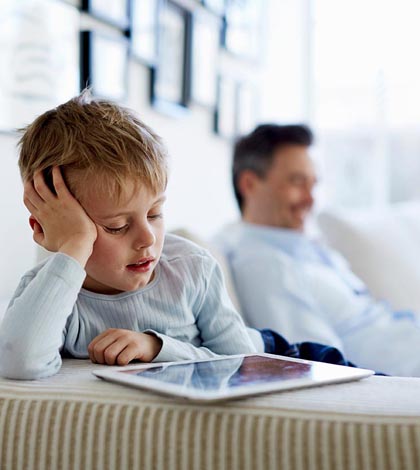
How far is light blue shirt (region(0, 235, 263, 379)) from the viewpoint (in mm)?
1137

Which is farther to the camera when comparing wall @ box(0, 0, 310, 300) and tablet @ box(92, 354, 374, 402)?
wall @ box(0, 0, 310, 300)

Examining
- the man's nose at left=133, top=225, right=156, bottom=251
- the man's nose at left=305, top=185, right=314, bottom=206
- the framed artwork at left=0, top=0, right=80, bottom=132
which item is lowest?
the man's nose at left=133, top=225, right=156, bottom=251

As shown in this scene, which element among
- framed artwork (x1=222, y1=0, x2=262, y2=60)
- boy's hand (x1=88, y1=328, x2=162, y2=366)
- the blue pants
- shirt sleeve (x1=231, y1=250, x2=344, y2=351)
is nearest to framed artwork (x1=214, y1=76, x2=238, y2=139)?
framed artwork (x1=222, y1=0, x2=262, y2=60)

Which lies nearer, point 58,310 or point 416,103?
point 58,310

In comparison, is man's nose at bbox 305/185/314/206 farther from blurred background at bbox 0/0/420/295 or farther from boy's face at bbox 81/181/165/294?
boy's face at bbox 81/181/165/294

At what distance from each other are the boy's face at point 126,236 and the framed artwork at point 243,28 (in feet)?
7.27

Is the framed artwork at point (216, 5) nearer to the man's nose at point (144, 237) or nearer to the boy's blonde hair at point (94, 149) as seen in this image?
the boy's blonde hair at point (94, 149)

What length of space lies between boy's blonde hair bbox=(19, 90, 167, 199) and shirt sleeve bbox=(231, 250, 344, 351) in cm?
92

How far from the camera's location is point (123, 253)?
1.26 m

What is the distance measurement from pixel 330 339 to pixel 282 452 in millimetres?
1177

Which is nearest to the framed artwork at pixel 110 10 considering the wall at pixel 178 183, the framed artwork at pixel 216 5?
the wall at pixel 178 183

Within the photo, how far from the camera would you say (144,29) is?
2.57m

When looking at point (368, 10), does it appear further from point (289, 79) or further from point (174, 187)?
point (174, 187)

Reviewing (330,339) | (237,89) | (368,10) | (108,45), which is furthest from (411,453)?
(368,10)
